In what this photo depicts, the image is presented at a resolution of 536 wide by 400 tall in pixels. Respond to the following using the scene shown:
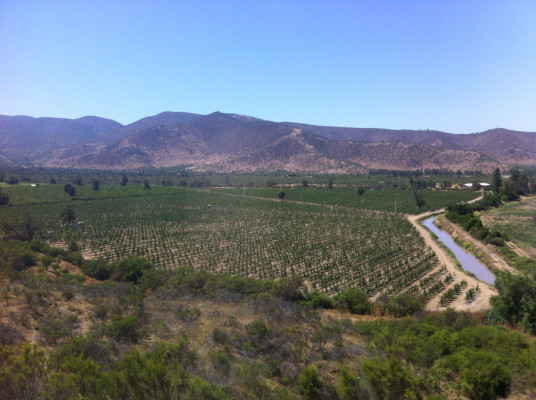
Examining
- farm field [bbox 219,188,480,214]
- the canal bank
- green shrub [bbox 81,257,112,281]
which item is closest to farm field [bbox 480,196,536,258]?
the canal bank

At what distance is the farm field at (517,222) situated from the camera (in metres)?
30.0

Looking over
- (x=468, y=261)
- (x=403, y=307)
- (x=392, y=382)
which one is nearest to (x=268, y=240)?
(x=403, y=307)

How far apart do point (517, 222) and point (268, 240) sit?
36.0m

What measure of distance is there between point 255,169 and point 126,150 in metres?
85.6

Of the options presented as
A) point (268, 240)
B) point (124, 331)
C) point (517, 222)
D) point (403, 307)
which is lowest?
point (268, 240)

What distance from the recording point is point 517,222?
40.8 metres

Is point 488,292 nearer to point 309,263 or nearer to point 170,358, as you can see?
point 309,263

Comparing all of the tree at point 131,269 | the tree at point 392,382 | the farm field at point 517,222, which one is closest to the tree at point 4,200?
the tree at point 131,269

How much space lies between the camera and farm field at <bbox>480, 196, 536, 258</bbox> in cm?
3000

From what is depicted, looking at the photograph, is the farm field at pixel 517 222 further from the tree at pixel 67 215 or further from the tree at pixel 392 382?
the tree at pixel 67 215

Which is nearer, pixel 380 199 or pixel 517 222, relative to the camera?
pixel 517 222

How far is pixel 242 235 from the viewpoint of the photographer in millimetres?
35219

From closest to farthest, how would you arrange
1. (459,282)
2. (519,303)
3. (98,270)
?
(519,303)
(98,270)
(459,282)

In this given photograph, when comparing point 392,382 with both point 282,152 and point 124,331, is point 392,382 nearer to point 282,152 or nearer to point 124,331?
point 124,331
